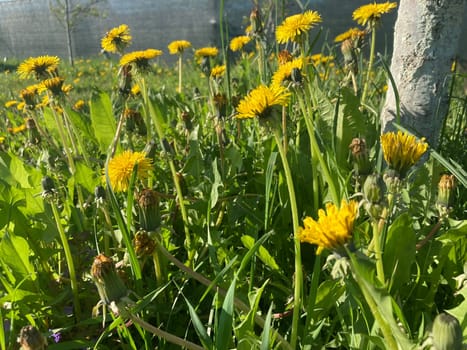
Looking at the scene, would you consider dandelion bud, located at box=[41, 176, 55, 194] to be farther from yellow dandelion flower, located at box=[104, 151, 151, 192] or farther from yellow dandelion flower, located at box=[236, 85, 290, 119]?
yellow dandelion flower, located at box=[236, 85, 290, 119]

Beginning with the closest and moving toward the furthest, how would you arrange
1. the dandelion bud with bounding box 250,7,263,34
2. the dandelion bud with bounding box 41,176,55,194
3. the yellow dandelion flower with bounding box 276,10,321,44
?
1. the dandelion bud with bounding box 41,176,55,194
2. the yellow dandelion flower with bounding box 276,10,321,44
3. the dandelion bud with bounding box 250,7,263,34

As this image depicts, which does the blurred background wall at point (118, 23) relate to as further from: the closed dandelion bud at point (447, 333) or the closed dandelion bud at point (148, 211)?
the closed dandelion bud at point (447, 333)

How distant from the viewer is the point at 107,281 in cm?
69

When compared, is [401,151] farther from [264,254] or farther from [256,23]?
[256,23]

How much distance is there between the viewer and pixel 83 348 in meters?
0.92

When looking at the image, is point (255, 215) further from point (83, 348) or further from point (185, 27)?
point (185, 27)

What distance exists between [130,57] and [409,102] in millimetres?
707

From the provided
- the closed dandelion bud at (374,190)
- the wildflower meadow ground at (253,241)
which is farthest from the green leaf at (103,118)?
the closed dandelion bud at (374,190)

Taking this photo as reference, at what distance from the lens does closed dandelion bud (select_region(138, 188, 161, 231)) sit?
2.60 ft

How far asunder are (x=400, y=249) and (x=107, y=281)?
0.47 metres

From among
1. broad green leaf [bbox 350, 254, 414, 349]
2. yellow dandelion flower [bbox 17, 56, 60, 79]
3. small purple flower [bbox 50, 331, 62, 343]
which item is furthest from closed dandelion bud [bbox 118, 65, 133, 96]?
broad green leaf [bbox 350, 254, 414, 349]

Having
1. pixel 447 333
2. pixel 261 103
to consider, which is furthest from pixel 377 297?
pixel 261 103

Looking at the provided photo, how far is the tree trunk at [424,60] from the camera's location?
43.6 inches

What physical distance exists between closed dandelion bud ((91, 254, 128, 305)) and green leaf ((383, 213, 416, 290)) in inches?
16.9
